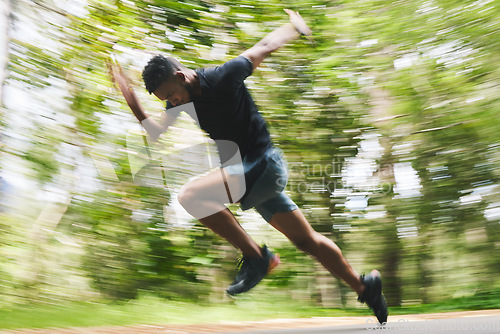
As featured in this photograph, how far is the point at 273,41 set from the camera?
2025 mm

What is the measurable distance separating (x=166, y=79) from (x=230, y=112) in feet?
1.09

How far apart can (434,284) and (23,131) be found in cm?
440

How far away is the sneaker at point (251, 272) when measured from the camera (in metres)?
1.93

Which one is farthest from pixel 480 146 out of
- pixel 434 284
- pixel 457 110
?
pixel 434 284

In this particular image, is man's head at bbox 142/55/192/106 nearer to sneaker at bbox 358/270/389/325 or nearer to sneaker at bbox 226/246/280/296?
sneaker at bbox 226/246/280/296

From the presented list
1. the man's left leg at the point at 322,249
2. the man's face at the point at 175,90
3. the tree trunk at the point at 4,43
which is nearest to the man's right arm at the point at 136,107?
the man's face at the point at 175,90

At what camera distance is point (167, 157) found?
4.30 m

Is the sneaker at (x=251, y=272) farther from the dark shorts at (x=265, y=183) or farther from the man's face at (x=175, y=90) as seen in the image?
the man's face at (x=175, y=90)

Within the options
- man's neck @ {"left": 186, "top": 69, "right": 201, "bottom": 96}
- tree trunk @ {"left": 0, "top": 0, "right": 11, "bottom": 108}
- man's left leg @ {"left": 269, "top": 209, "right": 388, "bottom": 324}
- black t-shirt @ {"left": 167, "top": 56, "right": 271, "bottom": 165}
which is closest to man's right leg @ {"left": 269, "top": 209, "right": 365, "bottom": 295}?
man's left leg @ {"left": 269, "top": 209, "right": 388, "bottom": 324}

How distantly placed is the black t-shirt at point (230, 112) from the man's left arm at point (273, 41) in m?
0.05

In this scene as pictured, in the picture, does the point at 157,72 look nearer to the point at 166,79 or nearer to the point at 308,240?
the point at 166,79

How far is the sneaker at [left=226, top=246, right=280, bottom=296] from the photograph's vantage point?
1.93 meters

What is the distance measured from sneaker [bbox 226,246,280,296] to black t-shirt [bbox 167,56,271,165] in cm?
48

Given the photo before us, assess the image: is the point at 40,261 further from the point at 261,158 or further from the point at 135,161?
the point at 261,158
